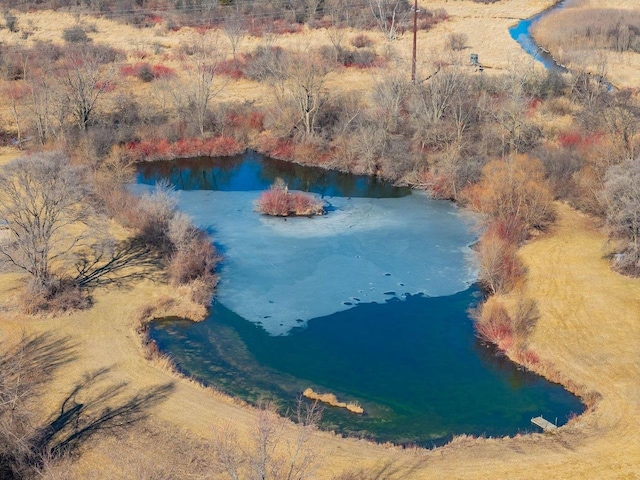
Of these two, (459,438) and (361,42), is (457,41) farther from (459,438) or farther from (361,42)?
(459,438)

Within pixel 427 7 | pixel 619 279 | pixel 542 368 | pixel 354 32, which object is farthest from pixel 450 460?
pixel 427 7

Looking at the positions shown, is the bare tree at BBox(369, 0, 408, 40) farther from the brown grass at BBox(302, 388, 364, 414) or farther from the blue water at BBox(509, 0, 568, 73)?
the brown grass at BBox(302, 388, 364, 414)

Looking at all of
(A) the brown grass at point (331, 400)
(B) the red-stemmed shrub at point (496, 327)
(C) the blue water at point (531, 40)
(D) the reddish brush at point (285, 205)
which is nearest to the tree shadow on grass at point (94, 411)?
Answer: (A) the brown grass at point (331, 400)

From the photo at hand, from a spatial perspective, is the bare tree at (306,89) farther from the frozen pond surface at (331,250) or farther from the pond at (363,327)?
the pond at (363,327)

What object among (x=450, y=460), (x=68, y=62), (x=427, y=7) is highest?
(x=427, y=7)

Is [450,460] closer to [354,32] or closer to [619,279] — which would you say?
[619,279]

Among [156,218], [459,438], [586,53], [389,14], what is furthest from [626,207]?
[389,14]
